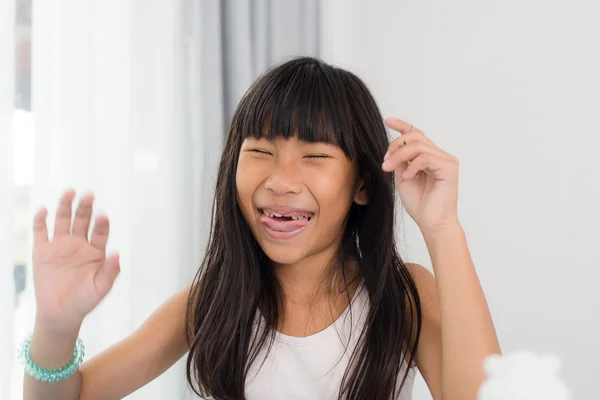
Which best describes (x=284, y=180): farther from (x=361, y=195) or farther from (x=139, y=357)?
(x=139, y=357)

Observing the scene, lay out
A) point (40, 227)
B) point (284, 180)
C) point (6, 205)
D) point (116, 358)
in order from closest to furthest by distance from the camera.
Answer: point (40, 227) < point (284, 180) < point (116, 358) < point (6, 205)

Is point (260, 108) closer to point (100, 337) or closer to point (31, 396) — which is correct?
point (31, 396)

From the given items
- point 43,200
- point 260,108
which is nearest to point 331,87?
point 260,108

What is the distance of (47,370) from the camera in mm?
1109

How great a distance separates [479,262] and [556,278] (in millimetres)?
240

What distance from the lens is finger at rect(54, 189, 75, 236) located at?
105 centimetres

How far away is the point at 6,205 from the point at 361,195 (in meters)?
0.90

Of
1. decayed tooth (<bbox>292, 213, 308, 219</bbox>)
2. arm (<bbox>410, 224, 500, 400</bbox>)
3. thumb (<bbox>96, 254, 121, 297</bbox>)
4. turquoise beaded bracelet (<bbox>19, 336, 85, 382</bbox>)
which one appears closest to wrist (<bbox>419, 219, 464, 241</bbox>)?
arm (<bbox>410, 224, 500, 400</bbox>)

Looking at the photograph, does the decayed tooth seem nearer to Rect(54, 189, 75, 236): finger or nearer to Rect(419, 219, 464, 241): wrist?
Rect(419, 219, 464, 241): wrist

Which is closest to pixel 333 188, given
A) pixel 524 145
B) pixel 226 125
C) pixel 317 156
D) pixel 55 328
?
pixel 317 156

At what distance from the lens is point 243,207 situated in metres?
A: 1.23

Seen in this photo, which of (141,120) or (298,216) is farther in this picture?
(141,120)

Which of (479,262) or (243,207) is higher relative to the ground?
(243,207)

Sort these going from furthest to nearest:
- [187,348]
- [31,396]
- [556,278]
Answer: [556,278] → [187,348] → [31,396]
